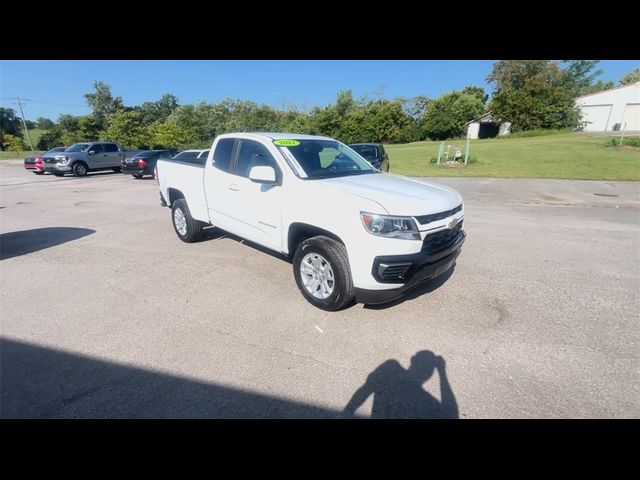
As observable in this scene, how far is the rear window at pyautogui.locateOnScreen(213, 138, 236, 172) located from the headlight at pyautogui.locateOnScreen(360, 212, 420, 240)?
2595mm

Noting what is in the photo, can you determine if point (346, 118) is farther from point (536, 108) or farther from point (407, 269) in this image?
point (407, 269)

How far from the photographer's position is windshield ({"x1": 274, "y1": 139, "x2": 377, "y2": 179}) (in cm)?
363

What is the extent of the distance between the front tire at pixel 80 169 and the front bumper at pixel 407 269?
21.5 m

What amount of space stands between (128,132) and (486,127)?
58.1 metres

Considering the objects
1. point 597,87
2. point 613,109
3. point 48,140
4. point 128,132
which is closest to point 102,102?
point 48,140

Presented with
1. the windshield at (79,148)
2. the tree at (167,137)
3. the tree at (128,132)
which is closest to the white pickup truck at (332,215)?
the windshield at (79,148)

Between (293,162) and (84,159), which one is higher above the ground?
(293,162)

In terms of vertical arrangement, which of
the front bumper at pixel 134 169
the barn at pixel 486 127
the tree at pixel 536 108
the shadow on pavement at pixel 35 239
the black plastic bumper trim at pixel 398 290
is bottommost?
the shadow on pavement at pixel 35 239

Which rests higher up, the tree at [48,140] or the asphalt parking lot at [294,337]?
the tree at [48,140]

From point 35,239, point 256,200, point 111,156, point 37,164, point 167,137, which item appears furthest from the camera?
point 167,137

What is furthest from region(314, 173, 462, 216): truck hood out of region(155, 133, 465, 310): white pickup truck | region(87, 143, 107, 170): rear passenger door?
region(87, 143, 107, 170): rear passenger door

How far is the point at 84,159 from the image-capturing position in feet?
59.2

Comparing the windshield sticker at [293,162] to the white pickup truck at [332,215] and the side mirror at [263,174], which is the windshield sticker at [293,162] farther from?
the side mirror at [263,174]

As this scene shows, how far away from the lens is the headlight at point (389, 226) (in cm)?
273
